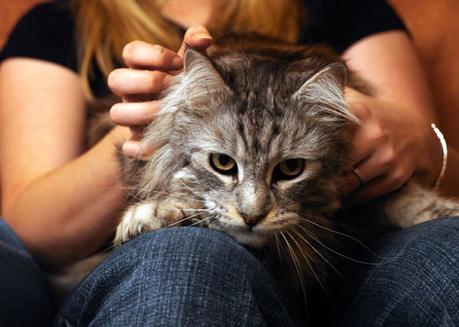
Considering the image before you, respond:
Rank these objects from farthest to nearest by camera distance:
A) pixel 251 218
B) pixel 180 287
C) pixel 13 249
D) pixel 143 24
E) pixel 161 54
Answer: pixel 143 24 → pixel 13 249 → pixel 161 54 → pixel 251 218 → pixel 180 287

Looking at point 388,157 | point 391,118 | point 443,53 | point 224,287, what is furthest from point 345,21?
point 224,287

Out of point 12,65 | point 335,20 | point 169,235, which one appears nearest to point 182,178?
point 169,235

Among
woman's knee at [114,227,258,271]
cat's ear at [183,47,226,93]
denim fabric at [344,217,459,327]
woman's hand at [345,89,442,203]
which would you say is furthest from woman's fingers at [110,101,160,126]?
denim fabric at [344,217,459,327]

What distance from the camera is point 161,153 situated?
113 centimetres

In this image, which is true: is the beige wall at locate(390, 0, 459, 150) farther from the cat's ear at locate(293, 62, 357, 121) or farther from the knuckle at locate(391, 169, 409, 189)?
the cat's ear at locate(293, 62, 357, 121)

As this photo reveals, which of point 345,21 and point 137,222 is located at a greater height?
point 345,21

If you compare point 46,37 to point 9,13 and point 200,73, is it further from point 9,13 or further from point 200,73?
point 200,73

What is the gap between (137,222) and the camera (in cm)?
110

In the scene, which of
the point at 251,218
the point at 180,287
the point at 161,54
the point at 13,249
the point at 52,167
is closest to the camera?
the point at 180,287

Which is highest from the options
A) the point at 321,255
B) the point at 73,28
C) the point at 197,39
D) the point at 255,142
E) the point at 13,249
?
the point at 197,39

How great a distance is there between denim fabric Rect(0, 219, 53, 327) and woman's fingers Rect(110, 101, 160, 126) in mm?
332

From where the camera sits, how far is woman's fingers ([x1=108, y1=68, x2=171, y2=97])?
3.61ft

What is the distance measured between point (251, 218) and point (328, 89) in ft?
0.86

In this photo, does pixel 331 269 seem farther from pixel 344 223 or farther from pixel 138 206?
pixel 138 206
